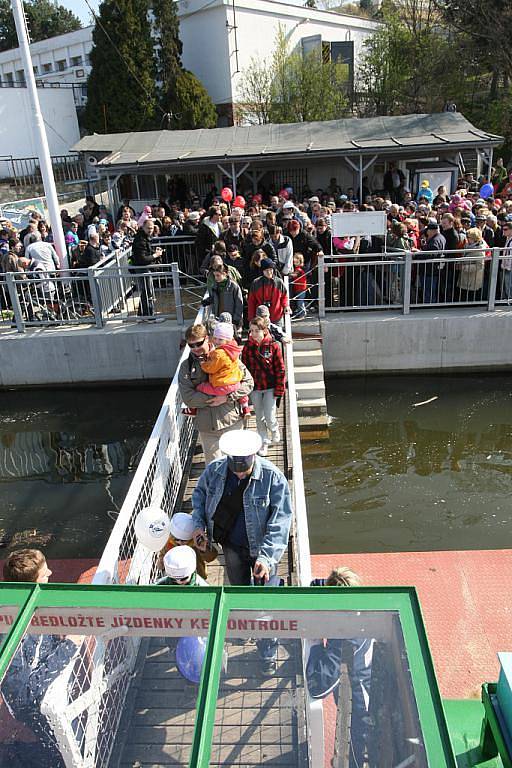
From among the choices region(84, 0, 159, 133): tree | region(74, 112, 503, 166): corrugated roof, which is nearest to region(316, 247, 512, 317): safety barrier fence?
region(74, 112, 503, 166): corrugated roof

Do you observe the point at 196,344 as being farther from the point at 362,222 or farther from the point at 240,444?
the point at 362,222

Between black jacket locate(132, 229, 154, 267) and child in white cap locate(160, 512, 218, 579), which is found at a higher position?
black jacket locate(132, 229, 154, 267)

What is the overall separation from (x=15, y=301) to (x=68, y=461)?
3257 mm

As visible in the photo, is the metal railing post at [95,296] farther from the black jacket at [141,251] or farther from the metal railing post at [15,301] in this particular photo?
the metal railing post at [15,301]

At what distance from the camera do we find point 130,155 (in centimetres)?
1844

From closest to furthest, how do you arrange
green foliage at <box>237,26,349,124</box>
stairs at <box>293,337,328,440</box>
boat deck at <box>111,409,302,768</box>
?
boat deck at <box>111,409,302,768</box> < stairs at <box>293,337,328,440</box> < green foliage at <box>237,26,349,124</box>

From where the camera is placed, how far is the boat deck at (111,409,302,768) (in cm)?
216

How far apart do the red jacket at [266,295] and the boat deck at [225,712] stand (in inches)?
231

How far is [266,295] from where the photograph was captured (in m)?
8.06

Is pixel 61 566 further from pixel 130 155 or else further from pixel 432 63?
pixel 432 63

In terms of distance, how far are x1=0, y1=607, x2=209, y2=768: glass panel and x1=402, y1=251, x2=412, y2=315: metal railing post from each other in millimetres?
8339

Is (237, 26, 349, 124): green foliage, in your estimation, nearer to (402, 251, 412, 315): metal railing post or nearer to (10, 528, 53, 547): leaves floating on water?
(402, 251, 412, 315): metal railing post

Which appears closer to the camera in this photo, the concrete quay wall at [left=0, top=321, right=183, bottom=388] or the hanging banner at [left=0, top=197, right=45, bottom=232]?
the concrete quay wall at [left=0, top=321, right=183, bottom=388]

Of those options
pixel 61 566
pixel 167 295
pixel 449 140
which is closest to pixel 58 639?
pixel 61 566
